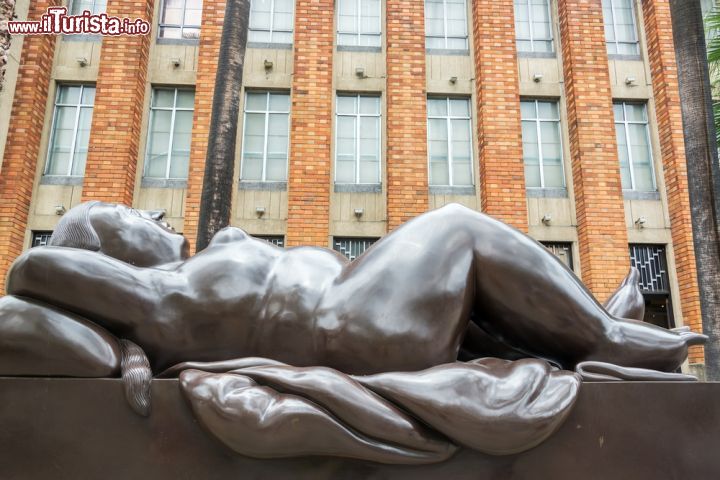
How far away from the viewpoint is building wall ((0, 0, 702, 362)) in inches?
467

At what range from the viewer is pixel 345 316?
6.75 feet

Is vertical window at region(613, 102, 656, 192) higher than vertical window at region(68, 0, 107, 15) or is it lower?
lower

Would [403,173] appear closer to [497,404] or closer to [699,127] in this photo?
[699,127]

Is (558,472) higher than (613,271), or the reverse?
(613,271)

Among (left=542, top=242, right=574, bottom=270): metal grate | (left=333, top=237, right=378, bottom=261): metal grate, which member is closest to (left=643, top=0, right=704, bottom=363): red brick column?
(left=542, top=242, right=574, bottom=270): metal grate

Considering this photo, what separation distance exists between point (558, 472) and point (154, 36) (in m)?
13.6

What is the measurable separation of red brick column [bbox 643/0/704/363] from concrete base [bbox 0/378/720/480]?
35.8 ft

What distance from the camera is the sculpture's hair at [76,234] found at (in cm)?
228

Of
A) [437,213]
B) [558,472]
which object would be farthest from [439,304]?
[558,472]

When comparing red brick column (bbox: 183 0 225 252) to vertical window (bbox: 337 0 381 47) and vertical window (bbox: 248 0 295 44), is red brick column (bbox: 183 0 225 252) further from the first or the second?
vertical window (bbox: 337 0 381 47)

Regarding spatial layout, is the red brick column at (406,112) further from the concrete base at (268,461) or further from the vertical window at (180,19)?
the concrete base at (268,461)

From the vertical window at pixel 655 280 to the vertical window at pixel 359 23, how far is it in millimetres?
7574

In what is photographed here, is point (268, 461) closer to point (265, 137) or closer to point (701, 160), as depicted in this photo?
point (701, 160)

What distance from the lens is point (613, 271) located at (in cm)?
1164
